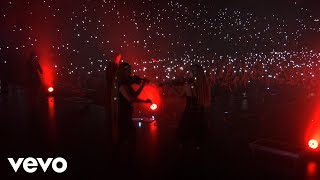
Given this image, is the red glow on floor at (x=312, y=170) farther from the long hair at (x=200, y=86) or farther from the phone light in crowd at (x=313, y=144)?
the long hair at (x=200, y=86)

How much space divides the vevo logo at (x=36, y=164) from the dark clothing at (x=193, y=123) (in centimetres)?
245

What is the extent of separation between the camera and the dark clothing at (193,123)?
23.0 ft

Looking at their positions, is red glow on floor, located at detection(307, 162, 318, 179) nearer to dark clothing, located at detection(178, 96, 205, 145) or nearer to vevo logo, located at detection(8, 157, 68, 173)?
dark clothing, located at detection(178, 96, 205, 145)

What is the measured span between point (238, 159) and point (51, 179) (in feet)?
12.2

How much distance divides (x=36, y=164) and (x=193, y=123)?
3202 mm

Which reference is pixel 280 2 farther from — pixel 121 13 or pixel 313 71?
pixel 121 13

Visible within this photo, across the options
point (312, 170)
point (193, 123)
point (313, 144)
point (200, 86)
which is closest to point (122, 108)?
point (193, 123)

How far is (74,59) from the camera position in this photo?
24000mm

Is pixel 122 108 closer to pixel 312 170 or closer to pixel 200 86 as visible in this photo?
pixel 200 86

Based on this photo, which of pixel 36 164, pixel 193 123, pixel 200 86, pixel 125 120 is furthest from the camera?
pixel 200 86

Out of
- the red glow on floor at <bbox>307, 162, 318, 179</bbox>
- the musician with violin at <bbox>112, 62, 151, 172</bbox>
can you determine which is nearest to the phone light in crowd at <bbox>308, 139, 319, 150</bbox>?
the red glow on floor at <bbox>307, 162, 318, 179</bbox>

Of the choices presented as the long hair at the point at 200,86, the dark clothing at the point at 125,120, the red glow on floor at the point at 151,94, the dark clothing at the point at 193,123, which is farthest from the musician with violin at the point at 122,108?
the red glow on floor at the point at 151,94

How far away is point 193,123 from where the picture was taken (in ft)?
22.9

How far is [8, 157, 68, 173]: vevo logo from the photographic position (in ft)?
21.5
